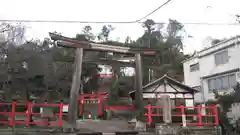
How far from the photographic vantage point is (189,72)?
30734 millimetres

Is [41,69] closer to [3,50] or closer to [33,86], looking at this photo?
[33,86]

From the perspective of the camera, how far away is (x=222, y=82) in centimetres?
2505

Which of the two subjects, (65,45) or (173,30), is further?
(173,30)

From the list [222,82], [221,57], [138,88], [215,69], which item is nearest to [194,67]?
[215,69]

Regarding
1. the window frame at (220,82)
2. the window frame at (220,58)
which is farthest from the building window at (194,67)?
the window frame at (220,58)

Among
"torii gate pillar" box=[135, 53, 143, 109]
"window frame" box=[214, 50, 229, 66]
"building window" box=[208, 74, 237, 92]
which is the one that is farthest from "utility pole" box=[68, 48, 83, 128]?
"window frame" box=[214, 50, 229, 66]

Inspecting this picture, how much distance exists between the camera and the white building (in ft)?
76.6

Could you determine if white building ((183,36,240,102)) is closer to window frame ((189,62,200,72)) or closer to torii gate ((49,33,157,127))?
window frame ((189,62,200,72))

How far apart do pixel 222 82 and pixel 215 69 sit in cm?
162

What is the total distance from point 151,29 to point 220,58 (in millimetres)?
40782

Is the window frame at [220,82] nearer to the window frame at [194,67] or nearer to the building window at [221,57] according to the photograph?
the building window at [221,57]

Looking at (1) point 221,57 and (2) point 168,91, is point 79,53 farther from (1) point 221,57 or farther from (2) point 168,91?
(1) point 221,57

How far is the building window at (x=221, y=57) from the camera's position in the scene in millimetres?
24619

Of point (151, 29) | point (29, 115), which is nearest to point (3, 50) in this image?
point (29, 115)
